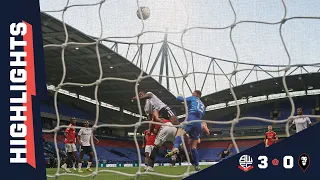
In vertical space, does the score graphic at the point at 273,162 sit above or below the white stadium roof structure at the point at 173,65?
below

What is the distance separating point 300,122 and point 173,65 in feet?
1.20

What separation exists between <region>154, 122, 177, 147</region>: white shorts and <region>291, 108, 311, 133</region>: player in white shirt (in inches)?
11.6

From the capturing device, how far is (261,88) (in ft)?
2.97

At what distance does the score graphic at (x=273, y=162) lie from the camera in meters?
0.69

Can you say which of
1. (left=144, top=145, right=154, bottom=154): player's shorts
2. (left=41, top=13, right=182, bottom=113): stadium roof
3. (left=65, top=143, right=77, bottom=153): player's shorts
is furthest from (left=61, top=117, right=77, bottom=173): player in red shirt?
(left=144, top=145, right=154, bottom=154): player's shorts

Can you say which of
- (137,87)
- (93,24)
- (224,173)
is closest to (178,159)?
(137,87)

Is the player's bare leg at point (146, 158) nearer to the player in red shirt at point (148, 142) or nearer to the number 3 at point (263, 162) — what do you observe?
the player in red shirt at point (148, 142)

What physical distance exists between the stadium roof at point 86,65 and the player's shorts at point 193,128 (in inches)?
6.2

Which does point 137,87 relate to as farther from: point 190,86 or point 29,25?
point 29,25

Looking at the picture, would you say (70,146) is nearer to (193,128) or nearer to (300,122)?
(193,128)

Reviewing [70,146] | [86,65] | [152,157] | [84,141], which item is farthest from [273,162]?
[70,146]

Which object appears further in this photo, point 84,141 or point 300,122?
point 84,141

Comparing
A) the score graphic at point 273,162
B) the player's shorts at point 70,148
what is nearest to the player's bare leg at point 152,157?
the score graphic at point 273,162

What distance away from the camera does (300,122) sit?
2.48ft
